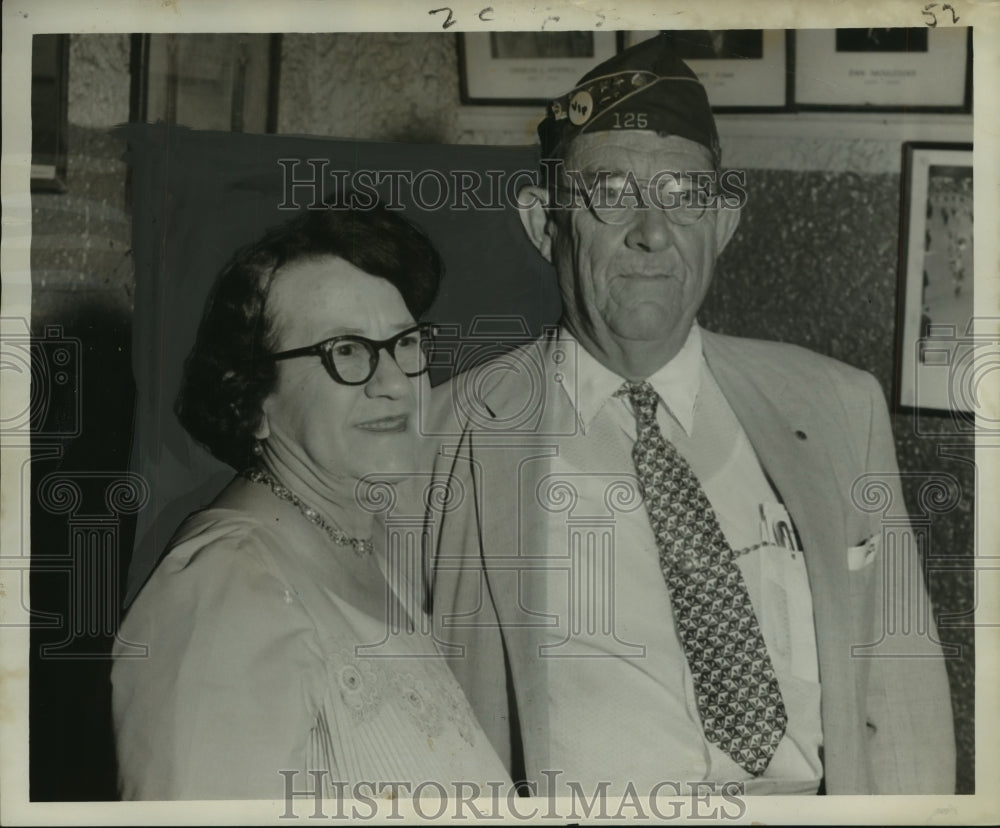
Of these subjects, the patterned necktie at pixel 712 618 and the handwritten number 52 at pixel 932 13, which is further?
the handwritten number 52 at pixel 932 13

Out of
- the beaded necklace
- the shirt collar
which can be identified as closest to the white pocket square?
the shirt collar

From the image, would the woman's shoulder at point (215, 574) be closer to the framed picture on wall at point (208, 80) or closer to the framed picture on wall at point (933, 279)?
the framed picture on wall at point (208, 80)

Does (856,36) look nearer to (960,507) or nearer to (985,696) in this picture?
(960,507)

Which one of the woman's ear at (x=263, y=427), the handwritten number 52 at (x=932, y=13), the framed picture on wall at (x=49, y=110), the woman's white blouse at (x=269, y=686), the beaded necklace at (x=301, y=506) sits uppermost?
the handwritten number 52 at (x=932, y=13)

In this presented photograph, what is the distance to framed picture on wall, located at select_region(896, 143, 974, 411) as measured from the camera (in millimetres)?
1663

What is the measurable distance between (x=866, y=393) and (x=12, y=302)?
130cm

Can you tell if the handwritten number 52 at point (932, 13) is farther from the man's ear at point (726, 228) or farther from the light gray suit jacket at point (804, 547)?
the light gray suit jacket at point (804, 547)

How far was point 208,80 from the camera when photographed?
1632 millimetres

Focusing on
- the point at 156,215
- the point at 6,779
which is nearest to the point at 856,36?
the point at 156,215

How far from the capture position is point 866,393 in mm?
1659

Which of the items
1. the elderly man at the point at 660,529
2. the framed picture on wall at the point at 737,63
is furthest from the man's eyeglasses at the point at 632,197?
the framed picture on wall at the point at 737,63

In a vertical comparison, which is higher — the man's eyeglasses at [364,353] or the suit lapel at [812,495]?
the man's eyeglasses at [364,353]

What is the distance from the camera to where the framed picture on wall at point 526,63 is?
64.5 inches

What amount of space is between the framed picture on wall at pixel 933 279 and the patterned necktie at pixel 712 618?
378 millimetres
